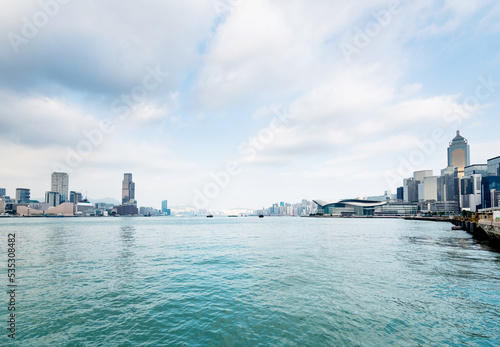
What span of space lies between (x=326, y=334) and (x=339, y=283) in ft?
27.2

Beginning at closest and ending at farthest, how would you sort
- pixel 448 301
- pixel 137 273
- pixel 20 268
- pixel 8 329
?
pixel 8 329 → pixel 448 301 → pixel 137 273 → pixel 20 268

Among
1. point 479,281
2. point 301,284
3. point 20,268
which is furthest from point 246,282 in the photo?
point 20,268

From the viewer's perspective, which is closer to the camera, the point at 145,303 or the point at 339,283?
the point at 145,303

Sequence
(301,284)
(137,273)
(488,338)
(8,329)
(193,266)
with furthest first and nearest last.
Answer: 1. (193,266)
2. (137,273)
3. (301,284)
4. (8,329)
5. (488,338)

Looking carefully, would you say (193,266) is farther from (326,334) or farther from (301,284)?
(326,334)

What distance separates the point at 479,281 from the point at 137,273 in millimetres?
28611

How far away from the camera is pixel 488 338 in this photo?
1051cm

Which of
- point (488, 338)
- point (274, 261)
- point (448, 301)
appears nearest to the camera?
point (488, 338)

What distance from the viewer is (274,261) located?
26875mm

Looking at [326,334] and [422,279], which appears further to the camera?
[422,279]

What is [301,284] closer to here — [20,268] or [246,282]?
[246,282]

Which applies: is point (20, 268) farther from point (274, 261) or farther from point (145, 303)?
point (274, 261)

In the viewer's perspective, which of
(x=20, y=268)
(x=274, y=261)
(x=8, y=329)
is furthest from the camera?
(x=274, y=261)

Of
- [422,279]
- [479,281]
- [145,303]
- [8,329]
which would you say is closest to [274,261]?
[422,279]
